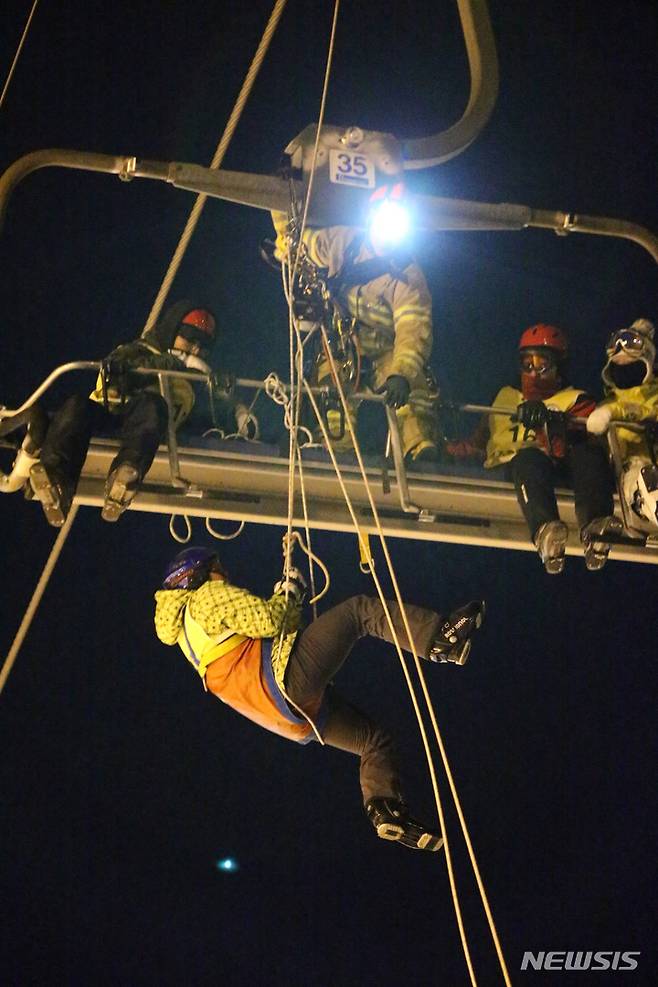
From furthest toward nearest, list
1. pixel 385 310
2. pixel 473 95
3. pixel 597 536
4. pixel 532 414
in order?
1. pixel 385 310
2. pixel 532 414
3. pixel 473 95
4. pixel 597 536

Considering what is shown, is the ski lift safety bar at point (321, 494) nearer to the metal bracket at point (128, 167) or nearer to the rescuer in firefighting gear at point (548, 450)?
the rescuer in firefighting gear at point (548, 450)

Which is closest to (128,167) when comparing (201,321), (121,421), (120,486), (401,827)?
(201,321)

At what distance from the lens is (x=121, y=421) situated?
20.4ft

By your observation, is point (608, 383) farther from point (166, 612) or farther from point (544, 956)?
point (544, 956)

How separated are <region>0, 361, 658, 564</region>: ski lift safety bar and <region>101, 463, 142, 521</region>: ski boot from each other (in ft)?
0.63

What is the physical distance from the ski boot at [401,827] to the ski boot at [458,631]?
54 cm

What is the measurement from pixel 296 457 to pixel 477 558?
412cm

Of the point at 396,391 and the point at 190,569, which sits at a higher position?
the point at 396,391

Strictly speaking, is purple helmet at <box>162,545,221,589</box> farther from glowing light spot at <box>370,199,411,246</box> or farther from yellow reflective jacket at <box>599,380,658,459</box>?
yellow reflective jacket at <box>599,380,658,459</box>

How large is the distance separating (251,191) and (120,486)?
129cm

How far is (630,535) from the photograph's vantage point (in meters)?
6.16

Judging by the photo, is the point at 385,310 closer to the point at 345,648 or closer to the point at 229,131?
the point at 229,131

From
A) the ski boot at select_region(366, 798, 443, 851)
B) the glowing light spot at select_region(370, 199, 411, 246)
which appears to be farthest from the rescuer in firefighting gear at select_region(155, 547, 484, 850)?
the glowing light spot at select_region(370, 199, 411, 246)

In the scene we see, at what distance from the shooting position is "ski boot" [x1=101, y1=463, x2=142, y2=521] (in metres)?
5.77
